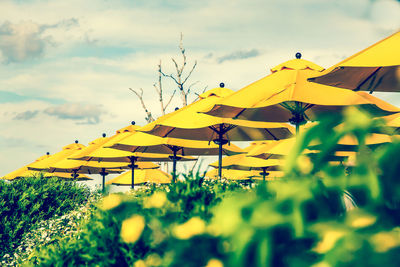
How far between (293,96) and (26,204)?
248 inches

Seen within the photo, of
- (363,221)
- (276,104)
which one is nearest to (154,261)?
(363,221)

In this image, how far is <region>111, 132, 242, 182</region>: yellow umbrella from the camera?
1252 cm

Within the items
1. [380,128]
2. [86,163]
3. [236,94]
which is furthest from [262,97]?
[86,163]

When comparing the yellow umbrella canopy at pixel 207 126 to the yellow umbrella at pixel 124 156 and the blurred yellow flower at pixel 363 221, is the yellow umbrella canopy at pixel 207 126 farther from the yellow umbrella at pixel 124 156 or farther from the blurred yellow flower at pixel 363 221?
the blurred yellow flower at pixel 363 221

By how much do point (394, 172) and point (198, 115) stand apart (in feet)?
29.0

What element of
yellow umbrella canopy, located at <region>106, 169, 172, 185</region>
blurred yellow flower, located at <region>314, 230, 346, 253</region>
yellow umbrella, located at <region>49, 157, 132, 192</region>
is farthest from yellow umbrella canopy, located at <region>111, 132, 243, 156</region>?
blurred yellow flower, located at <region>314, 230, 346, 253</region>

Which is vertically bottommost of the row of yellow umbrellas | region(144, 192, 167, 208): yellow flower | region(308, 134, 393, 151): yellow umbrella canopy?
region(144, 192, 167, 208): yellow flower

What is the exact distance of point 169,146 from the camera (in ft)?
46.7

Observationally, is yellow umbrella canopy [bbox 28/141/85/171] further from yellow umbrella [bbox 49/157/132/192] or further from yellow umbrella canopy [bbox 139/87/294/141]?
yellow umbrella canopy [bbox 139/87/294/141]

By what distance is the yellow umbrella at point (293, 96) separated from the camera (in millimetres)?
7422

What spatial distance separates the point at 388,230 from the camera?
3.60 ft

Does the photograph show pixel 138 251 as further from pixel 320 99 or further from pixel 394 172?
pixel 320 99

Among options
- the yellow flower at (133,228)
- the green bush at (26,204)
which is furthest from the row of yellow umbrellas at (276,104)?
the yellow flower at (133,228)

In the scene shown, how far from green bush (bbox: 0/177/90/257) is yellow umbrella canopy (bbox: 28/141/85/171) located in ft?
34.5
